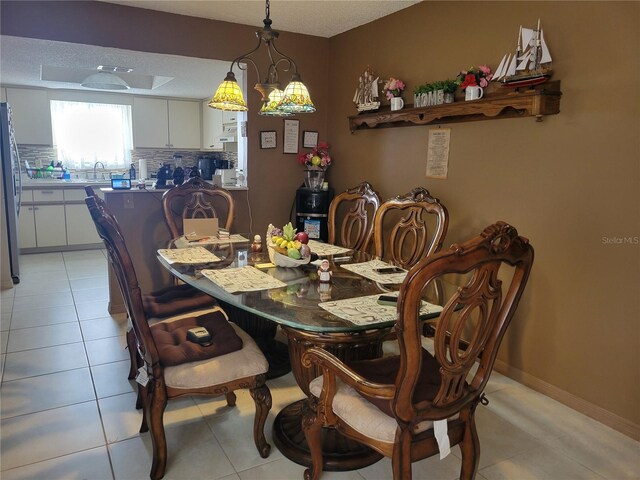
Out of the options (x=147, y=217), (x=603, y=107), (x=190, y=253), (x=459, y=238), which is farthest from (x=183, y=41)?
(x=603, y=107)

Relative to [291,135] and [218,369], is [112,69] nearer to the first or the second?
[291,135]

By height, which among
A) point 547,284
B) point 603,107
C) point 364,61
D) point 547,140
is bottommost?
point 547,284

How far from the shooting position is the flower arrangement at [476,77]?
2.69 m

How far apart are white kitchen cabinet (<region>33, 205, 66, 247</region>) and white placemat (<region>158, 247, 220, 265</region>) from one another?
4056 millimetres

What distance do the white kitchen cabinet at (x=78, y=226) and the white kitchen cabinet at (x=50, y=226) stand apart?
57 millimetres

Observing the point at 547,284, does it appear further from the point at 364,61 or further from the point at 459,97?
the point at 364,61

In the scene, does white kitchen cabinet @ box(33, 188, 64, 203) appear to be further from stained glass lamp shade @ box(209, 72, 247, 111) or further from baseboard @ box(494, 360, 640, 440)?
baseboard @ box(494, 360, 640, 440)

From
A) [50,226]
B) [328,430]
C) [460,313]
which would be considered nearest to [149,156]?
[50,226]

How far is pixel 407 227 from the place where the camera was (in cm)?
267

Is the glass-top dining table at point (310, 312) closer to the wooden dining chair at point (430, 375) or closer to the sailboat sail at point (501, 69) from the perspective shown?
the wooden dining chair at point (430, 375)

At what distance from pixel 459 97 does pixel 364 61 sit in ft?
3.84

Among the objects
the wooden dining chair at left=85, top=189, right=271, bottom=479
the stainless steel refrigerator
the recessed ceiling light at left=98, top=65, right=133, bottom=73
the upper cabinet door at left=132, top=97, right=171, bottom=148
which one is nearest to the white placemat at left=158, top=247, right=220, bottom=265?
the wooden dining chair at left=85, top=189, right=271, bottom=479

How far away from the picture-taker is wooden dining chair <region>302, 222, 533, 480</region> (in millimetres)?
1212

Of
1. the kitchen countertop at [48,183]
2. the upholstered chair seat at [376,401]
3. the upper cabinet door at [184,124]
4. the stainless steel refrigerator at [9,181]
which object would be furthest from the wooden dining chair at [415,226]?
the upper cabinet door at [184,124]
